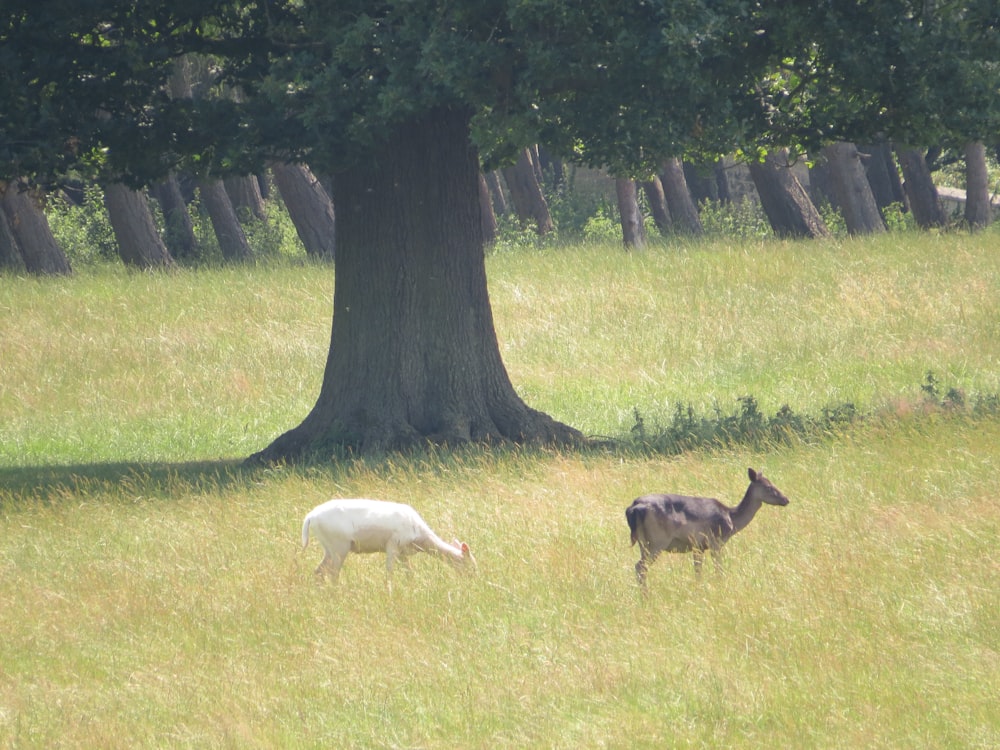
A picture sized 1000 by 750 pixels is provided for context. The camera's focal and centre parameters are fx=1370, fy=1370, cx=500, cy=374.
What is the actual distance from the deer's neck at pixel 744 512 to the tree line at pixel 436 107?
426 centimetres

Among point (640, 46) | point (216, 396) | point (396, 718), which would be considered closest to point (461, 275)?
point (640, 46)

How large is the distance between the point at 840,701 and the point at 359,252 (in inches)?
343

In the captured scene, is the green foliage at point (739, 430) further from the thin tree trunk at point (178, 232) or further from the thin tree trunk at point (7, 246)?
the thin tree trunk at point (178, 232)

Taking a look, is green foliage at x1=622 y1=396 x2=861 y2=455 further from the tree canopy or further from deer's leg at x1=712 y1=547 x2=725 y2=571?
deer's leg at x1=712 y1=547 x2=725 y2=571

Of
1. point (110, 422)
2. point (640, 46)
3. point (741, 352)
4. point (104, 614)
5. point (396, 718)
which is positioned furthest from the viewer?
point (741, 352)

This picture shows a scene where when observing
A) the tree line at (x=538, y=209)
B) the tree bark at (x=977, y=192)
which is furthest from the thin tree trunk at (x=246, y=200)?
the tree bark at (x=977, y=192)

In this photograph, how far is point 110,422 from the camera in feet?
58.2

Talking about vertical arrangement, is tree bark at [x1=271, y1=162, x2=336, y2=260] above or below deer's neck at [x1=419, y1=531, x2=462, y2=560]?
above

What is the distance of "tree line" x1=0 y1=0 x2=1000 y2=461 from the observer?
1194 cm

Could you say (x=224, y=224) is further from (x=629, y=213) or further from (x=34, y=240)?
(x=629, y=213)

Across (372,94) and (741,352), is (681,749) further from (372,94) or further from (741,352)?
(741,352)

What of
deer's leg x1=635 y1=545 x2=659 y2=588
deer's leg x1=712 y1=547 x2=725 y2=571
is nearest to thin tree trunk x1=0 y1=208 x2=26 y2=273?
deer's leg x1=635 y1=545 x2=659 y2=588

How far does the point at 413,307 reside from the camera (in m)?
13.9

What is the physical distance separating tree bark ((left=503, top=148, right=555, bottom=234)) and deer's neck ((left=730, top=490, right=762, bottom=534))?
26145mm
